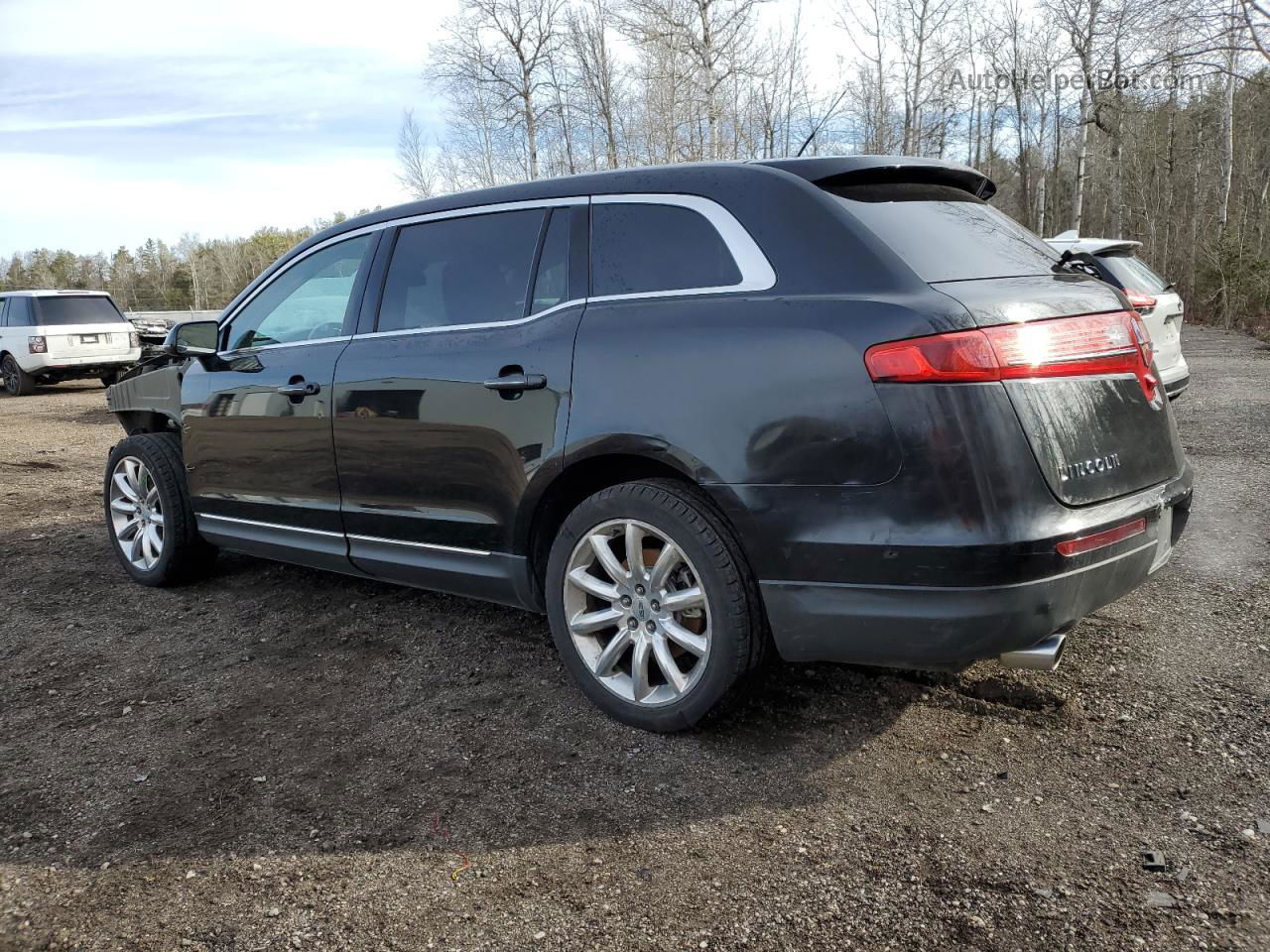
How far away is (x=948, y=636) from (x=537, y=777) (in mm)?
1274

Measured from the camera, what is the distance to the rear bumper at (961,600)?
8.33 feet

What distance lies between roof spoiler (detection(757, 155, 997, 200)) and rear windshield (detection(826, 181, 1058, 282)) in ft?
0.08

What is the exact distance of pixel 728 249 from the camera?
2.97 meters

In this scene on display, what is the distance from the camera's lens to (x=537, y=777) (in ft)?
9.71

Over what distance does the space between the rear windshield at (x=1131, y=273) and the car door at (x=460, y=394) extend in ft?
21.4

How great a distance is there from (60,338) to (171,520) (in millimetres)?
14237

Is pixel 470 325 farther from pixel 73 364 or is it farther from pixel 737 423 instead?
pixel 73 364

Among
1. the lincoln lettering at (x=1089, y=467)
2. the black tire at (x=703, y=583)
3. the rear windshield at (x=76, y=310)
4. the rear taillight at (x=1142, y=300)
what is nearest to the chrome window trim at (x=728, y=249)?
the black tire at (x=703, y=583)

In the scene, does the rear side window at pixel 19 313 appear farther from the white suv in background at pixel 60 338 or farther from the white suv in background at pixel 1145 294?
the white suv in background at pixel 1145 294

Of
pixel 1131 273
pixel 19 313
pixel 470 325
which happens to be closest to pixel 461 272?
pixel 470 325

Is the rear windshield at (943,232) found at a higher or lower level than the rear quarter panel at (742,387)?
higher

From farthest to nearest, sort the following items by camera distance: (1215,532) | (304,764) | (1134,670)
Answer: (1215,532), (1134,670), (304,764)

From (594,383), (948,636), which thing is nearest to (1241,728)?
(948,636)

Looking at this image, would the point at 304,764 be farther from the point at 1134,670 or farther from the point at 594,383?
the point at 1134,670
